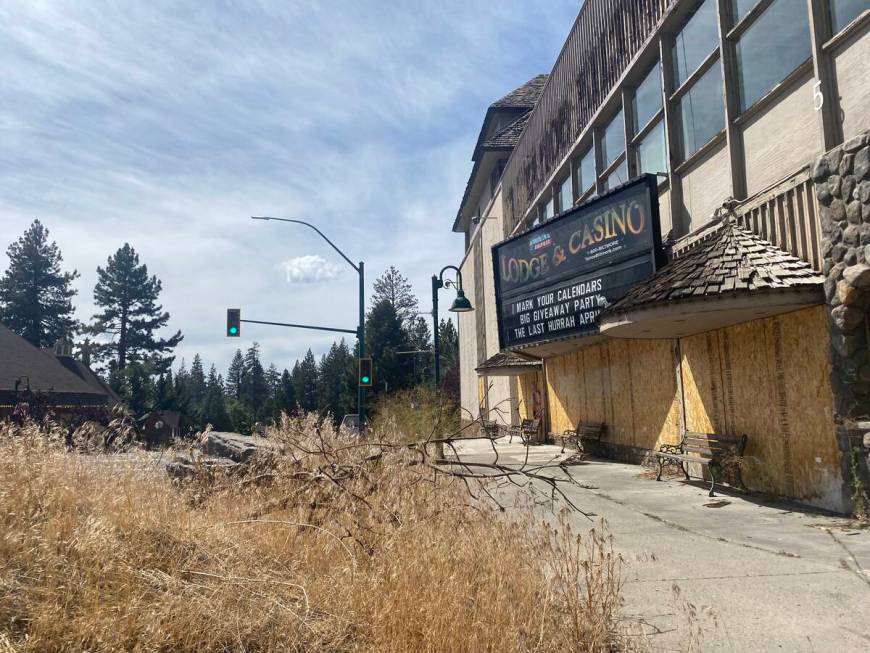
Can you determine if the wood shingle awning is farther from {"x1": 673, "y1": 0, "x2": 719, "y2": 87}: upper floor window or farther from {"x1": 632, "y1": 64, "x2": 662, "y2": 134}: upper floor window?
{"x1": 632, "y1": 64, "x2": 662, "y2": 134}: upper floor window

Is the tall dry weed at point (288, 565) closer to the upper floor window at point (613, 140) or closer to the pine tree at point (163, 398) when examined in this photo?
the upper floor window at point (613, 140)

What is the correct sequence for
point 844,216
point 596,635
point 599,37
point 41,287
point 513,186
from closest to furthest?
point 596,635 → point 844,216 → point 599,37 → point 513,186 → point 41,287

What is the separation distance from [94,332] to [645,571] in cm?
7853

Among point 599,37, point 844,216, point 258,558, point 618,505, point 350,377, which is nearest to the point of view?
point 258,558

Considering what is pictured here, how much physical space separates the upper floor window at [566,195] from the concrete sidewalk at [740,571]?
10.4 m

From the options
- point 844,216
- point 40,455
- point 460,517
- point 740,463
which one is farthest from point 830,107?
point 40,455

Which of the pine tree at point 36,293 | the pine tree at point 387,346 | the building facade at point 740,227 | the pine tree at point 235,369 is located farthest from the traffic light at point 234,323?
the pine tree at point 235,369

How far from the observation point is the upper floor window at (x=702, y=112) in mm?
10531

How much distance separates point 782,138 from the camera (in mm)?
8844

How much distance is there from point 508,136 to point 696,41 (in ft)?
57.8

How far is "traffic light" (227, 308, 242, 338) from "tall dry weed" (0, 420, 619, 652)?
771 inches

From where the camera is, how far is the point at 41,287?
2815 inches

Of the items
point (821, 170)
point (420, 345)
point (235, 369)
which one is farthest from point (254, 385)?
point (821, 170)

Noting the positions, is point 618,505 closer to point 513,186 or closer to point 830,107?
point 830,107
